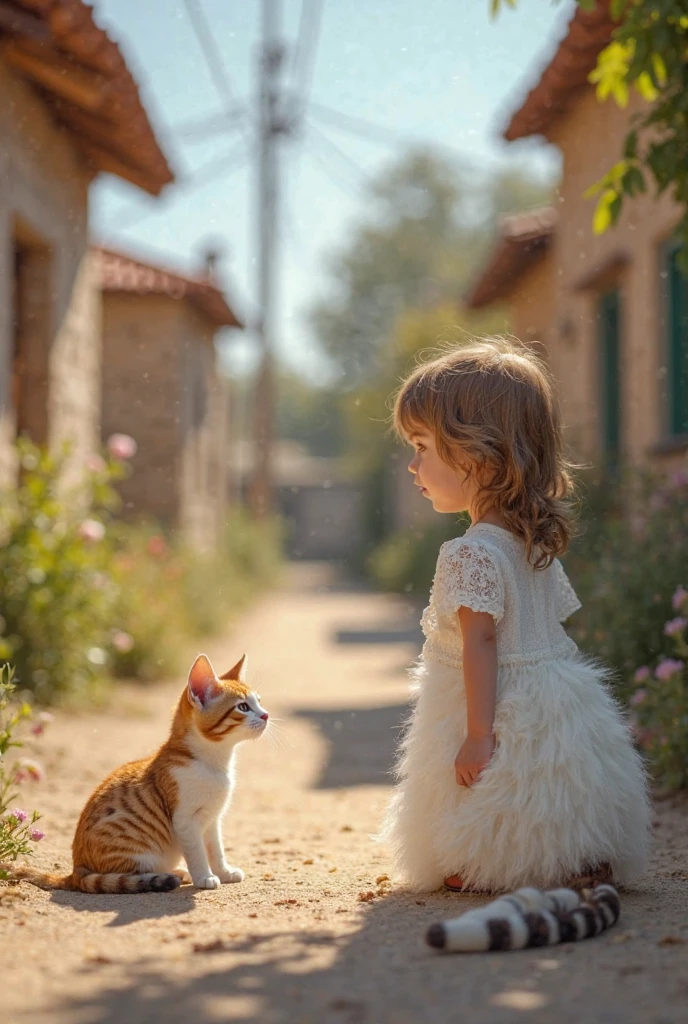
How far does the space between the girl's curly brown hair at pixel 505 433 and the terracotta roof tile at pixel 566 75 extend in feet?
14.8

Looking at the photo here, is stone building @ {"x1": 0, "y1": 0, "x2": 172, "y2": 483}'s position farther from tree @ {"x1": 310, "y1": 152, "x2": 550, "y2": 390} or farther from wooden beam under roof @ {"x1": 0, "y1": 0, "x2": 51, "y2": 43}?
tree @ {"x1": 310, "y1": 152, "x2": 550, "y2": 390}

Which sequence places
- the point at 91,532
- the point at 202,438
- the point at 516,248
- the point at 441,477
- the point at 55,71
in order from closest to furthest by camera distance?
the point at 441,477
the point at 55,71
the point at 91,532
the point at 516,248
the point at 202,438

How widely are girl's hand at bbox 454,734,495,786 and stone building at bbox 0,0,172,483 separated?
4429 millimetres

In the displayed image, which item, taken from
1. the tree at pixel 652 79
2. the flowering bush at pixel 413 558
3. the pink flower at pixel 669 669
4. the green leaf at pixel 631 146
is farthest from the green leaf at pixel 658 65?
the flowering bush at pixel 413 558

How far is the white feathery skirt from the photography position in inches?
119

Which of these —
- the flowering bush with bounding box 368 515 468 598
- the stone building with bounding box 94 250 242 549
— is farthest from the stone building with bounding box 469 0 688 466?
the flowering bush with bounding box 368 515 468 598

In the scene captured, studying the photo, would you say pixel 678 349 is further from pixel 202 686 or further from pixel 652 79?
pixel 202 686

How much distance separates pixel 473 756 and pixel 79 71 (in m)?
5.12

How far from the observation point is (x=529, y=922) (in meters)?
2.57

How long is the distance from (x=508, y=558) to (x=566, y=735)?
48 cm

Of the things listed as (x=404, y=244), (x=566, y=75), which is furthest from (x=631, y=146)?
(x=404, y=244)

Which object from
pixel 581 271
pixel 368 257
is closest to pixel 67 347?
pixel 581 271

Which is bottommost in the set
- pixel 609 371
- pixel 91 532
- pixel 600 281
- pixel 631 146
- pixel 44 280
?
pixel 91 532

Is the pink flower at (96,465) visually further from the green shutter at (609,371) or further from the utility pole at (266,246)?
the utility pole at (266,246)
